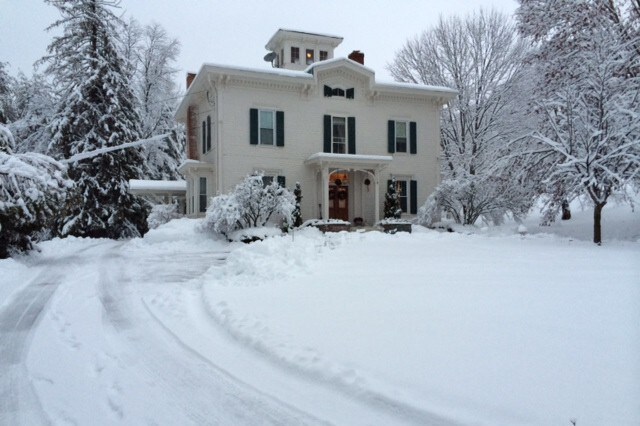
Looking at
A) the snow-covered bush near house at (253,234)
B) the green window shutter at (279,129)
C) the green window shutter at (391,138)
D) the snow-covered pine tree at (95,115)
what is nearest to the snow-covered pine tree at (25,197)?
the snow-covered bush near house at (253,234)

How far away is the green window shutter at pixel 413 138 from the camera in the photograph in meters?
20.9

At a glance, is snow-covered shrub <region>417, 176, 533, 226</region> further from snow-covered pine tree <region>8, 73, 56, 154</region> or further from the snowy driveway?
snow-covered pine tree <region>8, 73, 56, 154</region>

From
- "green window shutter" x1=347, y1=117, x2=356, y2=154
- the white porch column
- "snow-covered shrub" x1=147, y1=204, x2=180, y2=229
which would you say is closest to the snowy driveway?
the white porch column

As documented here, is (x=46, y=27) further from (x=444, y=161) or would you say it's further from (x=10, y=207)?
(x=444, y=161)

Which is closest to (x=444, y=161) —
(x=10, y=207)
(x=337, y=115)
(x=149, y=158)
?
(x=337, y=115)

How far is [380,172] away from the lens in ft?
65.0

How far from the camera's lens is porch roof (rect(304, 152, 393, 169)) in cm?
1803

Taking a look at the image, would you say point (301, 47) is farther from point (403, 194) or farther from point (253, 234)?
point (253, 234)

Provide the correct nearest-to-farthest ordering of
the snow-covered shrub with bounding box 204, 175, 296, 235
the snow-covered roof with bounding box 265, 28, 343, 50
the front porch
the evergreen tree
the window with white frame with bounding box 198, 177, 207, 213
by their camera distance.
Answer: the snow-covered shrub with bounding box 204, 175, 296, 235 → the evergreen tree → the front porch → the window with white frame with bounding box 198, 177, 207, 213 → the snow-covered roof with bounding box 265, 28, 343, 50

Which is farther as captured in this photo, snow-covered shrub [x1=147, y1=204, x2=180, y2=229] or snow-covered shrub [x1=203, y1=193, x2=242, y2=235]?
snow-covered shrub [x1=147, y1=204, x2=180, y2=229]

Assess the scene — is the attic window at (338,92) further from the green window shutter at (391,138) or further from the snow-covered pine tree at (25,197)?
the snow-covered pine tree at (25,197)

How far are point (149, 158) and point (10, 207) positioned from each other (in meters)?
19.1

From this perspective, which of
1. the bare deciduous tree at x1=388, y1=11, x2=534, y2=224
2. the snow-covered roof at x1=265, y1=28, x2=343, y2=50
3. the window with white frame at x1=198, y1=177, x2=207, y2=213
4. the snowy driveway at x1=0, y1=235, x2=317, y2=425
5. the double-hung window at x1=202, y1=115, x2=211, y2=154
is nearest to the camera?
the snowy driveway at x1=0, y1=235, x2=317, y2=425

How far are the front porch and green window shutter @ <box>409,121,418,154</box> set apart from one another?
2440mm
